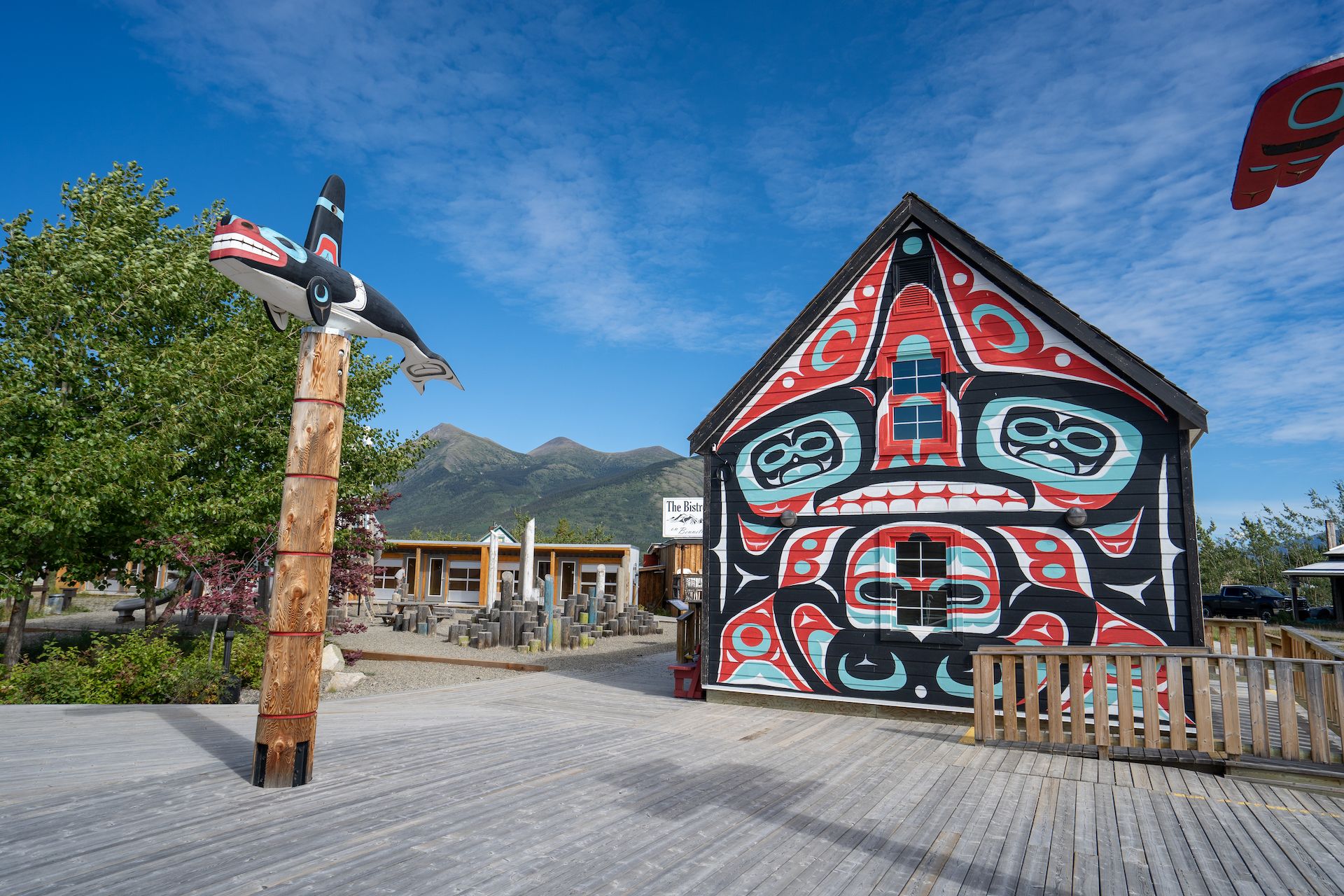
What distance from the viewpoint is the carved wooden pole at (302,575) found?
570cm

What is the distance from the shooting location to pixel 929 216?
10359 mm

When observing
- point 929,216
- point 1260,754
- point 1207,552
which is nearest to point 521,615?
point 929,216

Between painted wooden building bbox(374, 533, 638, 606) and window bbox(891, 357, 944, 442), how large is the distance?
24.3 meters

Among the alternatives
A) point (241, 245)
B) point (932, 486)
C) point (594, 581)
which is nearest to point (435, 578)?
point (594, 581)

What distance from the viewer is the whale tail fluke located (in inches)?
290

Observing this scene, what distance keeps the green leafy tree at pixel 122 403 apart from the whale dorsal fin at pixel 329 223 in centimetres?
823

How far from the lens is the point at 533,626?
19.0 m

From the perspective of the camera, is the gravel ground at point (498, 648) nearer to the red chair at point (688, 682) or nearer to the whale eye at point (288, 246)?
the red chair at point (688, 682)

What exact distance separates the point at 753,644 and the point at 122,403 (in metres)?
12.4

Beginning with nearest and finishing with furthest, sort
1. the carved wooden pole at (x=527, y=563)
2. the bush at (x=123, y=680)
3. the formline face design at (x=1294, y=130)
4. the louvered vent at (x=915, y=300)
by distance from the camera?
1. the formline face design at (x=1294, y=130)
2. the louvered vent at (x=915, y=300)
3. the bush at (x=123, y=680)
4. the carved wooden pole at (x=527, y=563)

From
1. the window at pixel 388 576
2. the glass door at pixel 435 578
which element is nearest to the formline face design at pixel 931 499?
the glass door at pixel 435 578

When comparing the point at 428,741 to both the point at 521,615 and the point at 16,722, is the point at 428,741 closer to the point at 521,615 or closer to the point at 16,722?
the point at 16,722

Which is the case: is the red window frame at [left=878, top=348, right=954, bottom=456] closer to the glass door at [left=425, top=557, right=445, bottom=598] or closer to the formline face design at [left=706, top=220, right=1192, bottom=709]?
the formline face design at [left=706, top=220, right=1192, bottom=709]

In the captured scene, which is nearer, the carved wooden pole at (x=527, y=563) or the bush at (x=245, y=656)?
the bush at (x=245, y=656)
